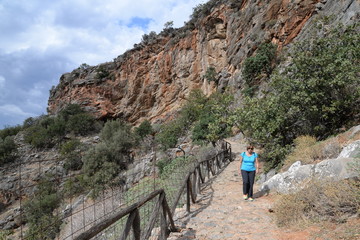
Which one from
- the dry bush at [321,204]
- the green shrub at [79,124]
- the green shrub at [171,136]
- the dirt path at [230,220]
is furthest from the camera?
the green shrub at [79,124]

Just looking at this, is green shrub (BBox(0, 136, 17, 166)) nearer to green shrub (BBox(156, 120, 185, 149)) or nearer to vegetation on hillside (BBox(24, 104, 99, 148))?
vegetation on hillside (BBox(24, 104, 99, 148))

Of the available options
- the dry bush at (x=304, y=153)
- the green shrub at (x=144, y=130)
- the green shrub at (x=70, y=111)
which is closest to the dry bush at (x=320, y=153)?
the dry bush at (x=304, y=153)

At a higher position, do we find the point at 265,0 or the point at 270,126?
the point at 265,0

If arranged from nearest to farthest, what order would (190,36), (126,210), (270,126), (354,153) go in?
(126,210)
(354,153)
(270,126)
(190,36)

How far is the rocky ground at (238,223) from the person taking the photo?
420 cm

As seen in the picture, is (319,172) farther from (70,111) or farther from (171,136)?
(70,111)

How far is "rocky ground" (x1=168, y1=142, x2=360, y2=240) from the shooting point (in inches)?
165

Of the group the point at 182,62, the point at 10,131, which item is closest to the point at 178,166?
the point at 182,62

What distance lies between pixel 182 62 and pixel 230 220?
124 ft

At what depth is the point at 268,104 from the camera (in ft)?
33.8

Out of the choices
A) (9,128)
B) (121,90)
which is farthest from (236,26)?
(9,128)

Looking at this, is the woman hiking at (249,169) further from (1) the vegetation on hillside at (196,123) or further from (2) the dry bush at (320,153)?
(1) the vegetation on hillside at (196,123)

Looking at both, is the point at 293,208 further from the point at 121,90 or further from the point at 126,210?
the point at 121,90

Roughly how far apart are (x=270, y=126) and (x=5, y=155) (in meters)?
34.0
